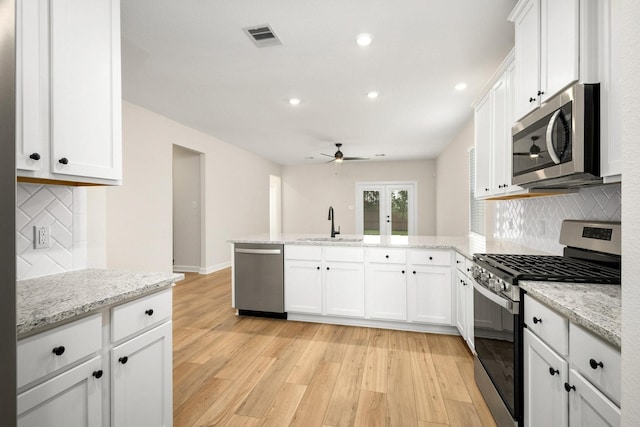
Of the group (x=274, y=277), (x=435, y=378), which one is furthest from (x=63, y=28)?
Answer: (x=435, y=378)

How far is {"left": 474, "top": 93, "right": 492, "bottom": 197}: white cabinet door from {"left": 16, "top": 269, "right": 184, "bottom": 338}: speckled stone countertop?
8.59 ft

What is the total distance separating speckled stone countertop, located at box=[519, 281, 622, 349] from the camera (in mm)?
885

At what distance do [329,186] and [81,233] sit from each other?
26.4 ft

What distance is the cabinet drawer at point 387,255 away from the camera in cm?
311

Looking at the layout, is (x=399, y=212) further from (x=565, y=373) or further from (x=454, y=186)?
(x=565, y=373)

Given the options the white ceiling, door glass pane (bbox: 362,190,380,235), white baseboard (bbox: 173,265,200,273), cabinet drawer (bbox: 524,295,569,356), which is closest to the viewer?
cabinet drawer (bbox: 524,295,569,356)

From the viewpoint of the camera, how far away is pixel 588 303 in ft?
3.58

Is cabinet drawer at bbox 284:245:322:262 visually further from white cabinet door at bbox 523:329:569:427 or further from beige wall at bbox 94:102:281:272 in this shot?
beige wall at bbox 94:102:281:272

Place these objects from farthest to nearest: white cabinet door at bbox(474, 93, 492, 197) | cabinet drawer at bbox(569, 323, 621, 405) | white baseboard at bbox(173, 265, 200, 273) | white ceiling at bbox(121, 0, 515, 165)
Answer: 1. white baseboard at bbox(173, 265, 200, 273)
2. white cabinet door at bbox(474, 93, 492, 197)
3. white ceiling at bbox(121, 0, 515, 165)
4. cabinet drawer at bbox(569, 323, 621, 405)

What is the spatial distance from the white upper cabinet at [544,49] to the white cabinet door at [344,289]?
199cm

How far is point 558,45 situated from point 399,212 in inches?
306

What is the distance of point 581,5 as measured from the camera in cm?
137

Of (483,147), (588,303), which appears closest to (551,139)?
(588,303)

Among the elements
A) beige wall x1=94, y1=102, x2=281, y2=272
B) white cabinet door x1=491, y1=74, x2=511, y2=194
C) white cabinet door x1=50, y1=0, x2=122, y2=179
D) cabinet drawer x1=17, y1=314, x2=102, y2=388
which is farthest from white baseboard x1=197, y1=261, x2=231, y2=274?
white cabinet door x1=491, y1=74, x2=511, y2=194
